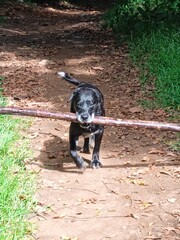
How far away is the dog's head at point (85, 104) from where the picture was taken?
193 inches

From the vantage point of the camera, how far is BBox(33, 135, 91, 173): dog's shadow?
5.54 metres

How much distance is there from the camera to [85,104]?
16.5 feet

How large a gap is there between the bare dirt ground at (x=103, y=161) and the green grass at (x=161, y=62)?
0.92ft

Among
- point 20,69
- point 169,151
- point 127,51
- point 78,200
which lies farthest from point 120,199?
point 127,51

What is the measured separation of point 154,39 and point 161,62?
139cm

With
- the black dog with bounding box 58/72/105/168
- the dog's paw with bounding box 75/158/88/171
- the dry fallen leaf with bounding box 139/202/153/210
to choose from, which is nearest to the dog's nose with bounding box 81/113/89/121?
the black dog with bounding box 58/72/105/168

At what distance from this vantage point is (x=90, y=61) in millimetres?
11031

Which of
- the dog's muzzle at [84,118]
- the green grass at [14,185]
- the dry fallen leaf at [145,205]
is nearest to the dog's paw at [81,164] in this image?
the green grass at [14,185]

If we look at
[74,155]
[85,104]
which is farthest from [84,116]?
[74,155]

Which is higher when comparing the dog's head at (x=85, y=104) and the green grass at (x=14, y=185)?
the dog's head at (x=85, y=104)

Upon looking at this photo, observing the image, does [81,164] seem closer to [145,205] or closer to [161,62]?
[145,205]

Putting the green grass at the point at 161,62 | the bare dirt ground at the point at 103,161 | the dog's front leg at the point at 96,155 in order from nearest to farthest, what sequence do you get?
the bare dirt ground at the point at 103,161 → the dog's front leg at the point at 96,155 → the green grass at the point at 161,62

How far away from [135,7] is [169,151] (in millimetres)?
8591

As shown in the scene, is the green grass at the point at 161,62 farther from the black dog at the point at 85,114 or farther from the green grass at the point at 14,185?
the green grass at the point at 14,185
